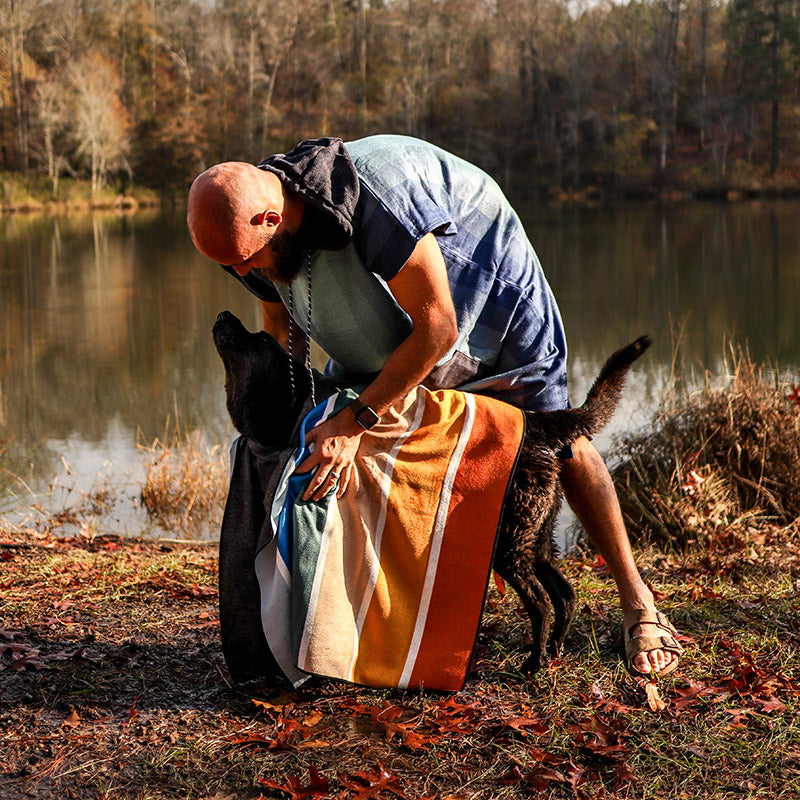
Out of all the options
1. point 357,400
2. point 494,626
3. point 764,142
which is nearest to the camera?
point 357,400

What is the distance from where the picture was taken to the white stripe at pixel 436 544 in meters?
2.91

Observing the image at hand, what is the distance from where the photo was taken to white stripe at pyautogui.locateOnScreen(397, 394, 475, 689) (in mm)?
2906

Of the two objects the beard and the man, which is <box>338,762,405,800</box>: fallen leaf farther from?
the beard

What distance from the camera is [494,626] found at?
3525mm

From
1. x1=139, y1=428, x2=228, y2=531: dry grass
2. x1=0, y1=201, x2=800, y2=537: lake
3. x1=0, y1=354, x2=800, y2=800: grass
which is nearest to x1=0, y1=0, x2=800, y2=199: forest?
x1=0, y1=201, x2=800, y2=537: lake

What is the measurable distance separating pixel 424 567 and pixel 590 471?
716 mm

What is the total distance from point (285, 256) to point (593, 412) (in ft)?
3.76

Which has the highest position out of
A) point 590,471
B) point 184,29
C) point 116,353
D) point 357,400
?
point 184,29

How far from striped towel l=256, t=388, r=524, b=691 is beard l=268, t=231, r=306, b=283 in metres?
0.43

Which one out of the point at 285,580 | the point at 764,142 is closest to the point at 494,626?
the point at 285,580

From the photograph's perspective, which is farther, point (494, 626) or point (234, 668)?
point (494, 626)

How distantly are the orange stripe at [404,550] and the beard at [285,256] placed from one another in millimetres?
628

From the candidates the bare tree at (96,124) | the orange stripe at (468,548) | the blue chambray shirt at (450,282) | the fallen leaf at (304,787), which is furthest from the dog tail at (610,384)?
the bare tree at (96,124)

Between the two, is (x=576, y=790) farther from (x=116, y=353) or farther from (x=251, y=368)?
(x=116, y=353)
